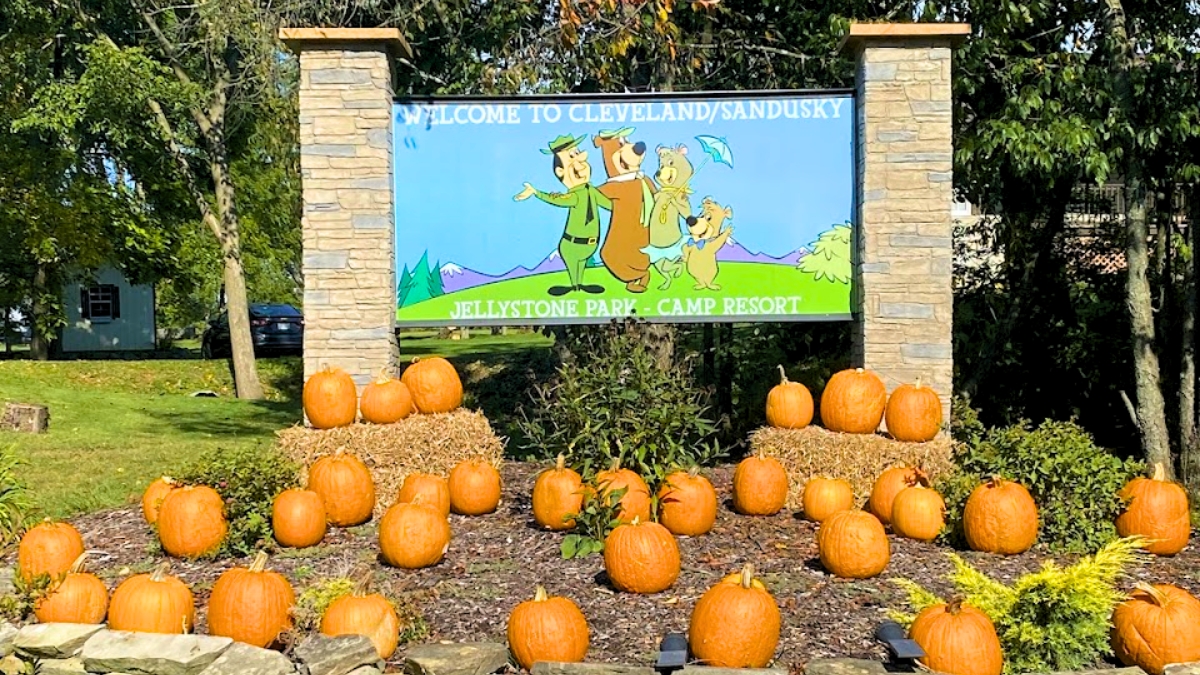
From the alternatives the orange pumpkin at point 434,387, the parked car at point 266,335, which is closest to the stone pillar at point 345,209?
the orange pumpkin at point 434,387

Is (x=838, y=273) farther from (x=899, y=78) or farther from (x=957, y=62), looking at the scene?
(x=957, y=62)

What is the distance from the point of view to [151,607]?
4160 mm

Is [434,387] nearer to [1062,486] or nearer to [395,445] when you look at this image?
[395,445]

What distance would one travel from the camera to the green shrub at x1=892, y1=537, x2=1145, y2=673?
377 centimetres

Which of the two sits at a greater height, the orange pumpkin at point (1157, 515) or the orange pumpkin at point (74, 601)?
the orange pumpkin at point (1157, 515)

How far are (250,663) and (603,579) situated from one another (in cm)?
171

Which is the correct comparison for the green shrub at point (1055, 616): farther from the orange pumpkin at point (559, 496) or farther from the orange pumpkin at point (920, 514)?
the orange pumpkin at point (559, 496)

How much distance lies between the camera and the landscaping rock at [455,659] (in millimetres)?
3688

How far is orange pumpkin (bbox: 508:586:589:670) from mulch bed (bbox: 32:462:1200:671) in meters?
0.17

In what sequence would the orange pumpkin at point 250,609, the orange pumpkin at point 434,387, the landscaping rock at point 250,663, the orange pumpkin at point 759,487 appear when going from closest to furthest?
1. the landscaping rock at point 250,663
2. the orange pumpkin at point 250,609
3. the orange pumpkin at point 759,487
4. the orange pumpkin at point 434,387

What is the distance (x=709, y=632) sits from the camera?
3.87 metres

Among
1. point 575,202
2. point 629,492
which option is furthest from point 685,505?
point 575,202

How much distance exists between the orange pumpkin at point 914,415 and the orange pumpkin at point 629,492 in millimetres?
1967

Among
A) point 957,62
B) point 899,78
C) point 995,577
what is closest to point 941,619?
point 995,577
